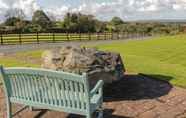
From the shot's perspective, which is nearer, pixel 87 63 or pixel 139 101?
pixel 87 63

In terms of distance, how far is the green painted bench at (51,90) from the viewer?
555cm

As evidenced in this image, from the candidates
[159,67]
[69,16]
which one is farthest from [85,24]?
[159,67]

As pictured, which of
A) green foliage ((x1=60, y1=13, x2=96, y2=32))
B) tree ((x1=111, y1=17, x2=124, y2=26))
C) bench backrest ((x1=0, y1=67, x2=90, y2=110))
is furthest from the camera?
tree ((x1=111, y1=17, x2=124, y2=26))

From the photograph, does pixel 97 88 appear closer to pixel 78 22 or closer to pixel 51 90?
pixel 51 90

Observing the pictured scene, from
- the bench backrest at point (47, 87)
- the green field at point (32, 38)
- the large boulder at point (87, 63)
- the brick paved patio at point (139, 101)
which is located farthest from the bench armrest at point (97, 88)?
the green field at point (32, 38)

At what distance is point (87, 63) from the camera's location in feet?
25.2

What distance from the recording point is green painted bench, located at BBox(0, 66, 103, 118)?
5.55 m

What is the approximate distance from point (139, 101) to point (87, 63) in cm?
136

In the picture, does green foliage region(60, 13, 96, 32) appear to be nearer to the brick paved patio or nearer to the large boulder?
the brick paved patio

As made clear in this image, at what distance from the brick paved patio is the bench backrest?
3.30ft

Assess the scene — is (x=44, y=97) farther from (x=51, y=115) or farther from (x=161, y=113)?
(x=161, y=113)

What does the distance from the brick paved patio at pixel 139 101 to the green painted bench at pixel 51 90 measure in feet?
3.04

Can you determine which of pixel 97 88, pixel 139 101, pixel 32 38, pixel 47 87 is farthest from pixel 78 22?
pixel 47 87

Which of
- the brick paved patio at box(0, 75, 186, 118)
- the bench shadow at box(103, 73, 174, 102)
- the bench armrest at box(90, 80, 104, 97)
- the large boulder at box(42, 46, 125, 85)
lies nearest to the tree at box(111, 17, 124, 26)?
the bench shadow at box(103, 73, 174, 102)
